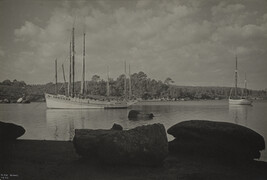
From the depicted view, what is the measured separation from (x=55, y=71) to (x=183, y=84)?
318 cm

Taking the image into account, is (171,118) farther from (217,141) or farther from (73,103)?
(73,103)

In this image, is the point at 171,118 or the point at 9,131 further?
the point at 171,118

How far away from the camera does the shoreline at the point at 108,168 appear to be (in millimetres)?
3576

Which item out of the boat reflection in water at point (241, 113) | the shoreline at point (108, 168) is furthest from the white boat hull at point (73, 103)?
the shoreline at point (108, 168)

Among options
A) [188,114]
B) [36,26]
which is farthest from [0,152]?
[188,114]

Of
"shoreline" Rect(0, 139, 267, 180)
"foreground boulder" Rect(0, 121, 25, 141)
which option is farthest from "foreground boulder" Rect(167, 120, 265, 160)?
"foreground boulder" Rect(0, 121, 25, 141)

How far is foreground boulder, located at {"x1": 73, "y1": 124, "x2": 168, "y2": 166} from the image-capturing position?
374cm

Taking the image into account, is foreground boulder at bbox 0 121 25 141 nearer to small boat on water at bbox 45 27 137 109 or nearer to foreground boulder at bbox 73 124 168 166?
small boat on water at bbox 45 27 137 109

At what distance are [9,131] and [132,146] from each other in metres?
3.17

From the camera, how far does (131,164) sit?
3.85 meters

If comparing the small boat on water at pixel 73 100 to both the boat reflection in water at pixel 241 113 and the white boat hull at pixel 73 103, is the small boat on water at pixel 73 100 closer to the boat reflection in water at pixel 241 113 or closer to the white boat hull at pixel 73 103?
the white boat hull at pixel 73 103

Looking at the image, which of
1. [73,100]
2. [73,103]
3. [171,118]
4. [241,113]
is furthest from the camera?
[73,103]

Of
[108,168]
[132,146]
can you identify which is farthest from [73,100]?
[132,146]

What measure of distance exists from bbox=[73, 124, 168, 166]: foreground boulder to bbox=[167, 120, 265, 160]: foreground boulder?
87cm
